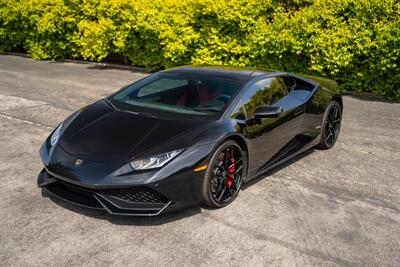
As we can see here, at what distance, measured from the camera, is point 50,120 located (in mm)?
7199

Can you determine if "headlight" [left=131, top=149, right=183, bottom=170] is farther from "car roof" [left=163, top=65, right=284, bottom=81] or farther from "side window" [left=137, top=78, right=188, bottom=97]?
"car roof" [left=163, top=65, right=284, bottom=81]

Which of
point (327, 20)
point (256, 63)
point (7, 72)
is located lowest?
point (7, 72)

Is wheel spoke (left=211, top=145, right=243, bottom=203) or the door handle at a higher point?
the door handle

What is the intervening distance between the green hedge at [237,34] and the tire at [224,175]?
18.9 feet

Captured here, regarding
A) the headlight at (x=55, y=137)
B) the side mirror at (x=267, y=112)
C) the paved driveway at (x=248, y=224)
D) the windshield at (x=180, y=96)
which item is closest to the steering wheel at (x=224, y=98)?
the windshield at (x=180, y=96)

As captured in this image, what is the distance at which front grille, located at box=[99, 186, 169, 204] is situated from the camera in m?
3.51

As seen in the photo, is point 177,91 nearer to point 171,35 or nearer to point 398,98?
point 398,98

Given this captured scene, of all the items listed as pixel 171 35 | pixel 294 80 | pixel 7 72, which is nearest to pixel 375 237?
pixel 294 80

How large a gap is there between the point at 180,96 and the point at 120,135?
0.95m

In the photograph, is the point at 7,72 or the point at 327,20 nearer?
the point at 327,20

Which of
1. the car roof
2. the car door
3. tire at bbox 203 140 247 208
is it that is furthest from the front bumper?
the car roof

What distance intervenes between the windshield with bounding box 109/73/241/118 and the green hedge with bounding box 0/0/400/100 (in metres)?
5.28

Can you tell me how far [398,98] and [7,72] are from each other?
10.3 meters

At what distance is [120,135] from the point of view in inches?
156
